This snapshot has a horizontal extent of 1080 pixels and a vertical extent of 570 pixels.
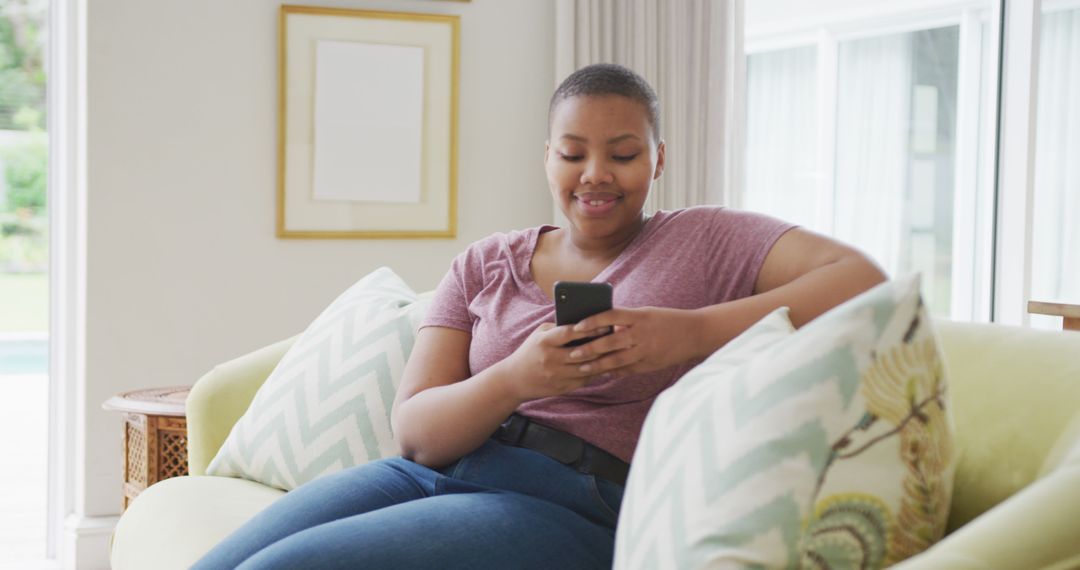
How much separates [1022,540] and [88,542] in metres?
3.13

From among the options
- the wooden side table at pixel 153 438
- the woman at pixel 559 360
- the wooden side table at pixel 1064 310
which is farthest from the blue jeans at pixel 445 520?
the wooden side table at pixel 1064 310

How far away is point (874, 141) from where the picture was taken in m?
5.31

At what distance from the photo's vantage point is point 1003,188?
4.34 metres

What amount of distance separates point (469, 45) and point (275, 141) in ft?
2.46

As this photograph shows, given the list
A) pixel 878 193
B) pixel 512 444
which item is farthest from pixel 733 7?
pixel 512 444

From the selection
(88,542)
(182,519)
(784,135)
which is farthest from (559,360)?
(784,135)

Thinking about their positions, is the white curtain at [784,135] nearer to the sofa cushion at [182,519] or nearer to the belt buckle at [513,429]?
the sofa cushion at [182,519]

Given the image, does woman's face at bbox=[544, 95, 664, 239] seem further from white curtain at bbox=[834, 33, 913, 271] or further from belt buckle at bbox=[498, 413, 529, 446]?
white curtain at bbox=[834, 33, 913, 271]

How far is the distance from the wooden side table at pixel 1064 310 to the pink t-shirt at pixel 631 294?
1.21 m

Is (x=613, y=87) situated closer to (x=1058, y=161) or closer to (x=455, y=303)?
(x=455, y=303)

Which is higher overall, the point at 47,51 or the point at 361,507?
the point at 47,51

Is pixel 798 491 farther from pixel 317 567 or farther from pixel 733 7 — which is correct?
pixel 733 7

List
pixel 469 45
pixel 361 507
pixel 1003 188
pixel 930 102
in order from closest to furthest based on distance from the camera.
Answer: pixel 361 507 → pixel 469 45 → pixel 1003 188 → pixel 930 102

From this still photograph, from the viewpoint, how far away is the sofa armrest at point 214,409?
8.02 ft
